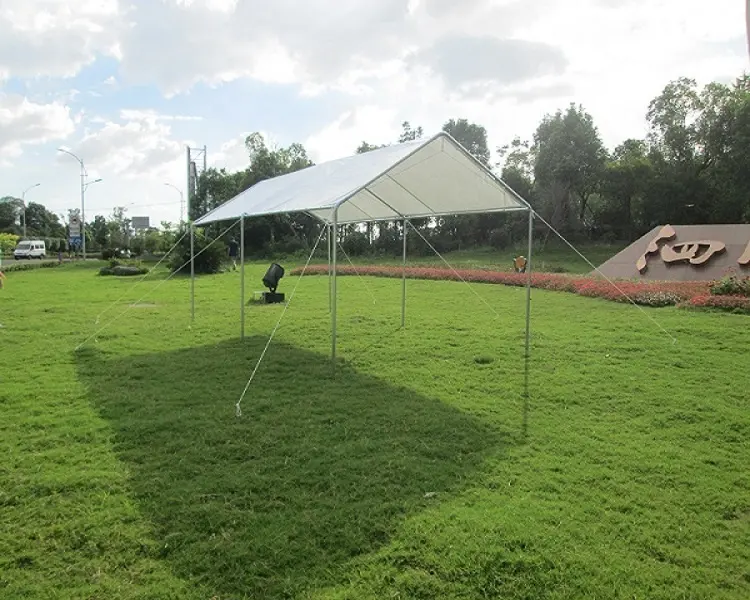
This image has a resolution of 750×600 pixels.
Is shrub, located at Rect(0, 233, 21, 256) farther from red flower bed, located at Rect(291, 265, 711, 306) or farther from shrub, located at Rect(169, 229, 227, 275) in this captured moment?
red flower bed, located at Rect(291, 265, 711, 306)

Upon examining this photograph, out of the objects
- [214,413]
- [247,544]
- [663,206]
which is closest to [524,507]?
[247,544]

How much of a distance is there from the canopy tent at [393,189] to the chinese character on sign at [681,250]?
32.2ft

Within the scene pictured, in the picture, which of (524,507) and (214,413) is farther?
(214,413)

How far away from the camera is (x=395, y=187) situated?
981cm

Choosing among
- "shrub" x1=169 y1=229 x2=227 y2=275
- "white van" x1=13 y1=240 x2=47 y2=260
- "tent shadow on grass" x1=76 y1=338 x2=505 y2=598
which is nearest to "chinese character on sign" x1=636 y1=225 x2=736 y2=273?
"tent shadow on grass" x1=76 y1=338 x2=505 y2=598

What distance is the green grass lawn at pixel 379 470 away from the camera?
10.5 ft

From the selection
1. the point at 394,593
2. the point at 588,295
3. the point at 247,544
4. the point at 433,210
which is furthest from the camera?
the point at 588,295

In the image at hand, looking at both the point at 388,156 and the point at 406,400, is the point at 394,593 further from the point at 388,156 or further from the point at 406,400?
the point at 388,156

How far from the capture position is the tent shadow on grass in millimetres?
3398

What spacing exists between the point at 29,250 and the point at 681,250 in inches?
1808

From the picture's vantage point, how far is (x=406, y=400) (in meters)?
6.42

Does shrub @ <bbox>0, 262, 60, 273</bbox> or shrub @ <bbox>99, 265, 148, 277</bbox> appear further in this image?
shrub @ <bbox>0, 262, 60, 273</bbox>

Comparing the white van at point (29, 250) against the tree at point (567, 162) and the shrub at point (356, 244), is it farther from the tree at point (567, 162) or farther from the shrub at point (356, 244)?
the tree at point (567, 162)

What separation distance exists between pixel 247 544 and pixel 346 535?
0.59m
